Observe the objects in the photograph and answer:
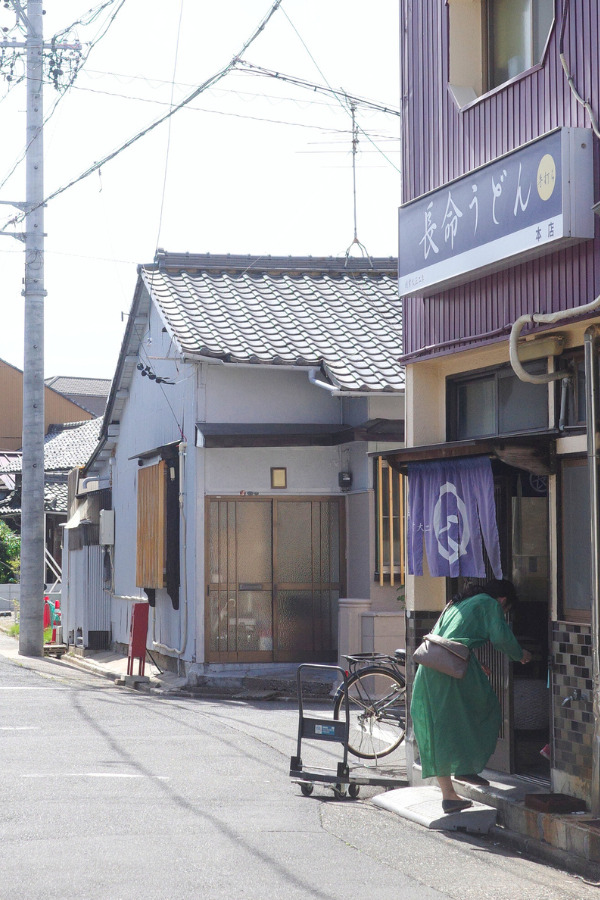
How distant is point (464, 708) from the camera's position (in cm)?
893

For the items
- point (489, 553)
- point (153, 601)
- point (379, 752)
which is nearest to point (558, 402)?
point (489, 553)

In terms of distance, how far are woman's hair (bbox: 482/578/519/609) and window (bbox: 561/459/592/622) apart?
70cm

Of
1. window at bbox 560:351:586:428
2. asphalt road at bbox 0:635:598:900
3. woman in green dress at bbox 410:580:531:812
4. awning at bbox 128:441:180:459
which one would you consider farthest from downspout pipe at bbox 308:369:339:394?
window at bbox 560:351:586:428

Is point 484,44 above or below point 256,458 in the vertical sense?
above

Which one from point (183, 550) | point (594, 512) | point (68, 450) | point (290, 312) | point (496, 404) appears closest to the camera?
point (594, 512)

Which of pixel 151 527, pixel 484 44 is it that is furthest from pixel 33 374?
pixel 484 44

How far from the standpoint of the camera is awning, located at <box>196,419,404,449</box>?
1769 centimetres

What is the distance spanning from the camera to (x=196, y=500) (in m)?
17.9

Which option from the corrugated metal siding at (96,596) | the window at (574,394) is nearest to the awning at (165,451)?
the corrugated metal siding at (96,596)

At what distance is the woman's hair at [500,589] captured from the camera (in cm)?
912

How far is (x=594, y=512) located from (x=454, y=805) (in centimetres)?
261

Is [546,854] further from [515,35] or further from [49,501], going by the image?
[49,501]

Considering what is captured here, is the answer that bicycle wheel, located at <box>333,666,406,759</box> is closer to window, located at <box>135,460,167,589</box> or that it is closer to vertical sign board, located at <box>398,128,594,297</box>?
vertical sign board, located at <box>398,128,594,297</box>

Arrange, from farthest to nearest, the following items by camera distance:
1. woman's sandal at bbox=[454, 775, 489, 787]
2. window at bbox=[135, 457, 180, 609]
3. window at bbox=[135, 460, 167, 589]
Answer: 1. window at bbox=[135, 460, 167, 589]
2. window at bbox=[135, 457, 180, 609]
3. woman's sandal at bbox=[454, 775, 489, 787]
